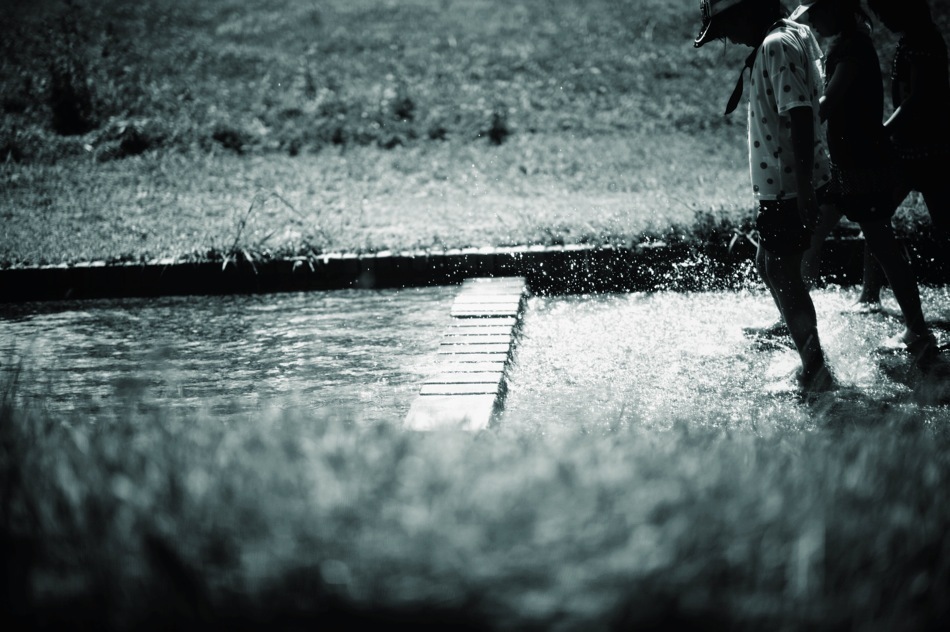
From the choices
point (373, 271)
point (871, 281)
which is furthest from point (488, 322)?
point (871, 281)

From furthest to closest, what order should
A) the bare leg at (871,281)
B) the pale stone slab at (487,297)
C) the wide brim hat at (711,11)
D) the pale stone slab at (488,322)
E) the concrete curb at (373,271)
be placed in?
the concrete curb at (373,271) < the pale stone slab at (487,297) < the bare leg at (871,281) < the pale stone slab at (488,322) < the wide brim hat at (711,11)

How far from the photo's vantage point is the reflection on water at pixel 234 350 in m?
4.25

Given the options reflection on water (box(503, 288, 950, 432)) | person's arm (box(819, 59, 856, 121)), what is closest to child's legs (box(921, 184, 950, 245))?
reflection on water (box(503, 288, 950, 432))

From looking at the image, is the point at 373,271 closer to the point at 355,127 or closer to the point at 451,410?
the point at 451,410

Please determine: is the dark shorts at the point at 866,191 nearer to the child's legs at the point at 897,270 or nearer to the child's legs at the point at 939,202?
the child's legs at the point at 897,270

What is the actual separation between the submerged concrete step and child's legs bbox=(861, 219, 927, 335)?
170 cm

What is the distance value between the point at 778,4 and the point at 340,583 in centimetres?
316

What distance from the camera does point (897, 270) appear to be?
4.45 meters

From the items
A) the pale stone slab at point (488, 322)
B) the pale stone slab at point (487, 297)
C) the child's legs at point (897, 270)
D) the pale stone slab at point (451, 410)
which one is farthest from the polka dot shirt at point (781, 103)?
the pale stone slab at point (487, 297)

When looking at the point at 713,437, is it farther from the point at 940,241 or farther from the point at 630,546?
the point at 940,241

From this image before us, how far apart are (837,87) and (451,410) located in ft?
7.33

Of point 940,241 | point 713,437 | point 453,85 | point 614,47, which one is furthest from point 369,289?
point 614,47

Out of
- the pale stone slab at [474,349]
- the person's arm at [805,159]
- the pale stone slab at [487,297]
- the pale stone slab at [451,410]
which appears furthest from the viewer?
the pale stone slab at [487,297]

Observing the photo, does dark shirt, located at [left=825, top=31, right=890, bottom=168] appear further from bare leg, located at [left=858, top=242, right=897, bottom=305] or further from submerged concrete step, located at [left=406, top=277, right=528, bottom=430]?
submerged concrete step, located at [left=406, top=277, right=528, bottom=430]
